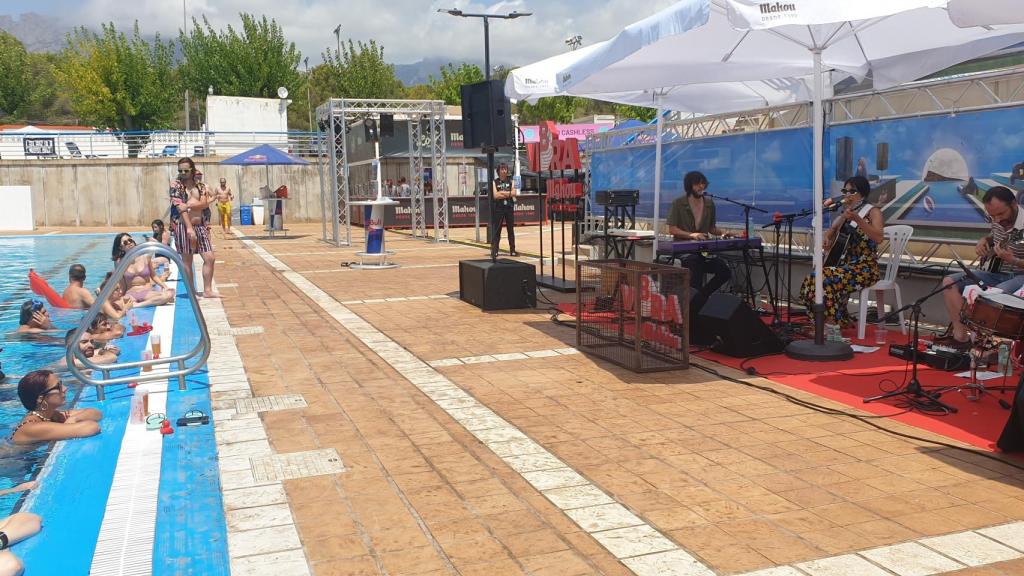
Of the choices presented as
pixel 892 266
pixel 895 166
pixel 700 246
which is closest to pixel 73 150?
pixel 700 246

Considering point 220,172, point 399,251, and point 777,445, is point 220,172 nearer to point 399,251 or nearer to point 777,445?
point 399,251

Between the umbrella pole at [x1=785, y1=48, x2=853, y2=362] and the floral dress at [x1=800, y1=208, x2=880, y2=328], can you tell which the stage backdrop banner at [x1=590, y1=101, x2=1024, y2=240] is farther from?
the umbrella pole at [x1=785, y1=48, x2=853, y2=362]

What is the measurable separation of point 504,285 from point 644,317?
325cm

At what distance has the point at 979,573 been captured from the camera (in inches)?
126

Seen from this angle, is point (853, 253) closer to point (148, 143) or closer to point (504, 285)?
point (504, 285)

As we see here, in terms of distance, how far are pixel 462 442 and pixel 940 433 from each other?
9.29ft

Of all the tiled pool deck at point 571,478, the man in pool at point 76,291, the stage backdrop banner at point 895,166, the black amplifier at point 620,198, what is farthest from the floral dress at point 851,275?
the man in pool at point 76,291

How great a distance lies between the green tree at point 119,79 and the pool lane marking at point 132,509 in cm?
4663

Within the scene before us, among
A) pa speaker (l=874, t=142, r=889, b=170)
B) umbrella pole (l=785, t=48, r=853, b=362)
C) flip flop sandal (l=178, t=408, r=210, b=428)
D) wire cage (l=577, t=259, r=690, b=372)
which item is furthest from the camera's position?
pa speaker (l=874, t=142, r=889, b=170)

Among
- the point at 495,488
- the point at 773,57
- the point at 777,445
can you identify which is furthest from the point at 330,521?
the point at 773,57

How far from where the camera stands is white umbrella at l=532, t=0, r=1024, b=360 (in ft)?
17.9

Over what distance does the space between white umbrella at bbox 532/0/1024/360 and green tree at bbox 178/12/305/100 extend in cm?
4795

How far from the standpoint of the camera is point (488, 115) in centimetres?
1059

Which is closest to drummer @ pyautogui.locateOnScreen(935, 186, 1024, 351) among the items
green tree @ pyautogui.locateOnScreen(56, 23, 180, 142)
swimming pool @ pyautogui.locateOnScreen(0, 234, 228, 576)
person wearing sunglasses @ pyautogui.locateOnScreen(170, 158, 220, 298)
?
swimming pool @ pyautogui.locateOnScreen(0, 234, 228, 576)
